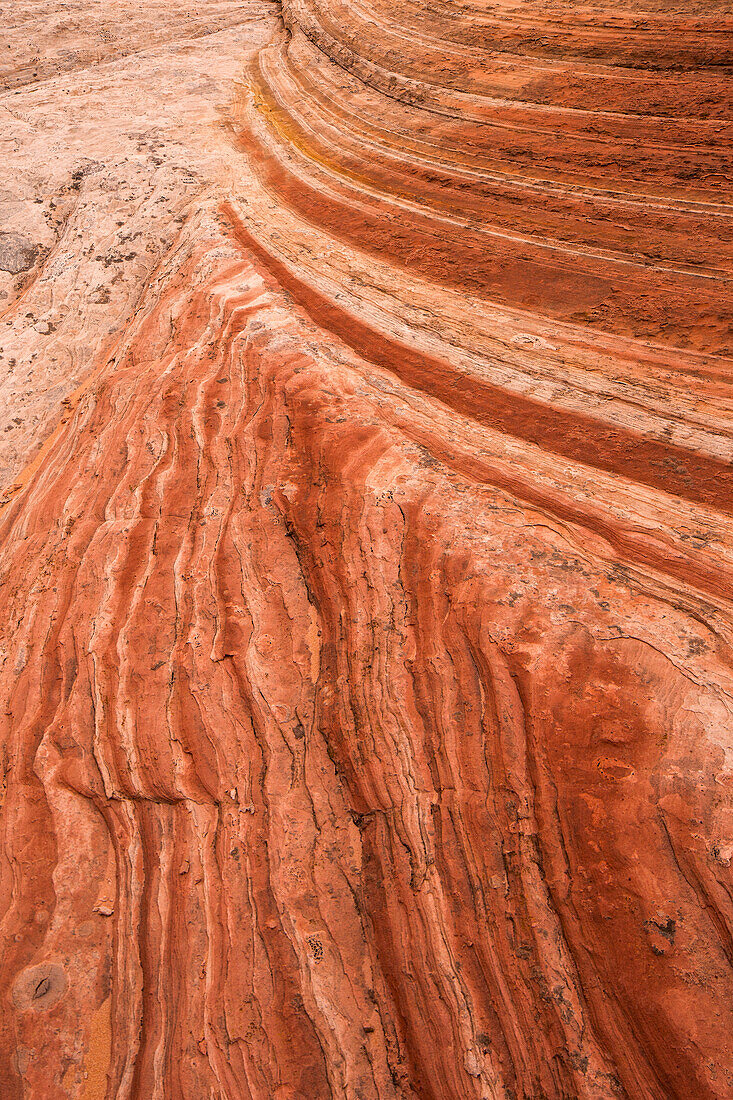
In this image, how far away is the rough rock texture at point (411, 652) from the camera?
3.90 metres

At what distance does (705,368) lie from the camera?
7203 mm

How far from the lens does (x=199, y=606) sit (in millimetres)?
6055

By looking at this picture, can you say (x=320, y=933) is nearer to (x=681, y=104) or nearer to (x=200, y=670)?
(x=200, y=670)

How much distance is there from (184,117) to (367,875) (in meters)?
15.8

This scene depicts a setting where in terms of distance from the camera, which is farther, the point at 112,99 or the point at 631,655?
the point at 112,99

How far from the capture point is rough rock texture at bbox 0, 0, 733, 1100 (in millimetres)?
3904

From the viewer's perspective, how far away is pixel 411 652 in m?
5.14

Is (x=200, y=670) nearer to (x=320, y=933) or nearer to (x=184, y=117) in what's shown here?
(x=320, y=933)

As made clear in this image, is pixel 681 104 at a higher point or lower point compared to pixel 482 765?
higher

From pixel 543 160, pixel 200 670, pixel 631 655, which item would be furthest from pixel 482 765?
pixel 543 160

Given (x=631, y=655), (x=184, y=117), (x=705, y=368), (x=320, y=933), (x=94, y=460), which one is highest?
(x=184, y=117)

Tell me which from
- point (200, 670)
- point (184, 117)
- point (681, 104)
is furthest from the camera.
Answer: point (184, 117)

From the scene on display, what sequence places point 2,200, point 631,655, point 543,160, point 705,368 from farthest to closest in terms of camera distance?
point 2,200 < point 543,160 < point 705,368 < point 631,655

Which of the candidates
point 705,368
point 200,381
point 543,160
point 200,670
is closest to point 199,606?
point 200,670
